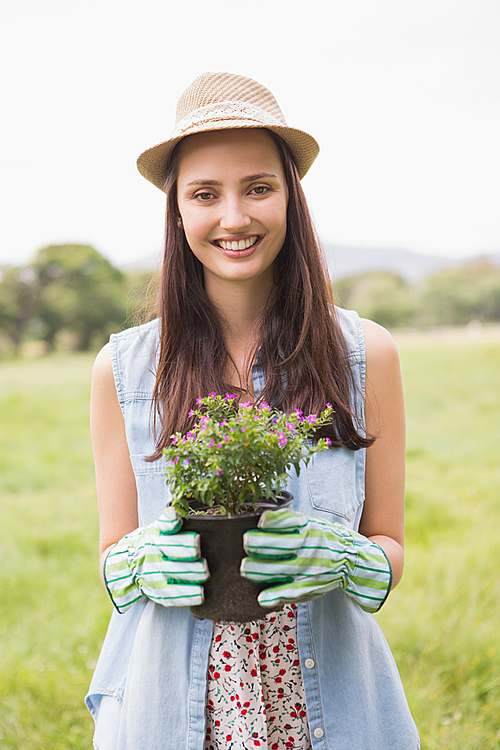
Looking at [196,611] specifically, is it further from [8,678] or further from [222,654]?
[8,678]

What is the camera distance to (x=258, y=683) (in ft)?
4.29

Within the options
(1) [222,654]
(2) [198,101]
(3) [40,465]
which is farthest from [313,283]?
(3) [40,465]

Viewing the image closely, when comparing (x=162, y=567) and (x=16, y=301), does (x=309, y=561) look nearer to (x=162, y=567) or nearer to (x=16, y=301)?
(x=162, y=567)

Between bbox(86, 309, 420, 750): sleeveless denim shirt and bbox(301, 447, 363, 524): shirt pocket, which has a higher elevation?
bbox(301, 447, 363, 524): shirt pocket

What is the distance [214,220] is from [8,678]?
230 centimetres

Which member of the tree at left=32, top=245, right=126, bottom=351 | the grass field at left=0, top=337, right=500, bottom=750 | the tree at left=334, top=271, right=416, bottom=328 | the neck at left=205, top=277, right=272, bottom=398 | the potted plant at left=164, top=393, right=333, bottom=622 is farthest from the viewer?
the tree at left=32, top=245, right=126, bottom=351

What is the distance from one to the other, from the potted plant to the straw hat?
2.48ft

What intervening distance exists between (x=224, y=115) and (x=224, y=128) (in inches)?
A: 2.0

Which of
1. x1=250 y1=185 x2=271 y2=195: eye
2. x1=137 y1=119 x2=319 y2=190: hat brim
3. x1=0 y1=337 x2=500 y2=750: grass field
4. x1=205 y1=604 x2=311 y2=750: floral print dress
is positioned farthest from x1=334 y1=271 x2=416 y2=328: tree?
x1=205 y1=604 x2=311 y2=750: floral print dress

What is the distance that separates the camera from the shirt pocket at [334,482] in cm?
147

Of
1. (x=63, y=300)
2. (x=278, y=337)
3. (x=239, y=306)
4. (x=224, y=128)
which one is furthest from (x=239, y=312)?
(x=63, y=300)

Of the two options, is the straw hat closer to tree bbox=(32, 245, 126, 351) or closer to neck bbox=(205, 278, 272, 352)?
neck bbox=(205, 278, 272, 352)

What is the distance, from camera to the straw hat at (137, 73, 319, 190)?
1.46m

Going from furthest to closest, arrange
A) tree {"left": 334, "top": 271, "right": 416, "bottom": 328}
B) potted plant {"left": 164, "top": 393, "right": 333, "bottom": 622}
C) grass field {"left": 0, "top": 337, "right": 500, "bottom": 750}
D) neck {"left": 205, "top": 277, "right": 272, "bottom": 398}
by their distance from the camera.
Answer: tree {"left": 334, "top": 271, "right": 416, "bottom": 328}, grass field {"left": 0, "top": 337, "right": 500, "bottom": 750}, neck {"left": 205, "top": 277, "right": 272, "bottom": 398}, potted plant {"left": 164, "top": 393, "right": 333, "bottom": 622}
